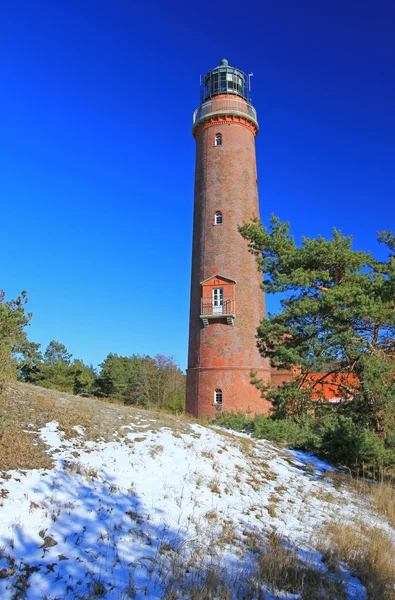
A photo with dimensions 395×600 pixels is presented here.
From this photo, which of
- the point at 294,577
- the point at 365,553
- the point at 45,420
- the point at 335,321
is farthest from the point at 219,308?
the point at 294,577

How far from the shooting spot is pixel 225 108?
84.6 feet

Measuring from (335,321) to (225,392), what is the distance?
11.1 m

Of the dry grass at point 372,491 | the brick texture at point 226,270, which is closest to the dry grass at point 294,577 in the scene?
the dry grass at point 372,491

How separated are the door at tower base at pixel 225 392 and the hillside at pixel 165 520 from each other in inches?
511

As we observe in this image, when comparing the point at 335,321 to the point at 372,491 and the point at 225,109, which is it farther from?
the point at 225,109

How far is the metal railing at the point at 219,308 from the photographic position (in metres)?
22.9

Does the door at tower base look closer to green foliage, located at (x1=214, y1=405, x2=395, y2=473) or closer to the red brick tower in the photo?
the red brick tower

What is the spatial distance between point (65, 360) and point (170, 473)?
33.2 m

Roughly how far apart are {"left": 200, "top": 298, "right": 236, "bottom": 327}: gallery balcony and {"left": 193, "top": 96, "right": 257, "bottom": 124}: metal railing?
11222 millimetres

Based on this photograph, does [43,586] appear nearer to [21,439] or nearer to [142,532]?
[142,532]

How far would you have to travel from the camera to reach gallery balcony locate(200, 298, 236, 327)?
2289 centimetres

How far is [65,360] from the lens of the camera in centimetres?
3816

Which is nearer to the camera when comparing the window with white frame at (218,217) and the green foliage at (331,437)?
the green foliage at (331,437)

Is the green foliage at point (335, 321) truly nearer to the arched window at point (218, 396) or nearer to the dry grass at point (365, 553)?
the dry grass at point (365, 553)
